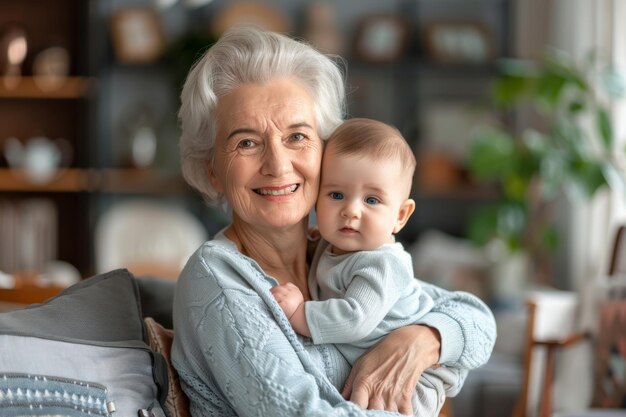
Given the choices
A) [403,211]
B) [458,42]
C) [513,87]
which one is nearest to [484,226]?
[513,87]

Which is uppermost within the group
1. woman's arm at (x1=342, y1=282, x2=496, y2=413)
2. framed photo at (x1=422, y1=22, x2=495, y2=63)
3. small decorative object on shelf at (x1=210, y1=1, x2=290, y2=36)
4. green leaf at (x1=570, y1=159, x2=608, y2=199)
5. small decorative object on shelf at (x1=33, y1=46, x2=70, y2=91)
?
small decorative object on shelf at (x1=210, y1=1, x2=290, y2=36)

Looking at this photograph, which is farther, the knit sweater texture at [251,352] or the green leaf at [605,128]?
the green leaf at [605,128]

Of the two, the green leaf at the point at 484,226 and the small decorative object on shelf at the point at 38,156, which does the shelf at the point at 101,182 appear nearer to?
the small decorative object on shelf at the point at 38,156

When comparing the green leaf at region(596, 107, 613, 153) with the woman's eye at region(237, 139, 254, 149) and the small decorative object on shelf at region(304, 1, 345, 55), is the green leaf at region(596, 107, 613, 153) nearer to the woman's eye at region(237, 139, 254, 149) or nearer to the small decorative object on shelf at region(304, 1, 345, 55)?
the small decorative object on shelf at region(304, 1, 345, 55)

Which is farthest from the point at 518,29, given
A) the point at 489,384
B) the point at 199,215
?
the point at 489,384

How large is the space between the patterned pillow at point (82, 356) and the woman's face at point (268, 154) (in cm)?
31

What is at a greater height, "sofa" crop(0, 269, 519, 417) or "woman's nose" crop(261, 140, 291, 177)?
"woman's nose" crop(261, 140, 291, 177)

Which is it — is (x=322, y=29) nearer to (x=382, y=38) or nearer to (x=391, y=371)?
(x=382, y=38)

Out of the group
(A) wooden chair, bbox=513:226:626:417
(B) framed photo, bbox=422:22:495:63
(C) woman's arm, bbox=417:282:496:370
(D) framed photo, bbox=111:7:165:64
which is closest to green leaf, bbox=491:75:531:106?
(A) wooden chair, bbox=513:226:626:417

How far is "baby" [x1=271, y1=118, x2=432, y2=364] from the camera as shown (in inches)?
73.2

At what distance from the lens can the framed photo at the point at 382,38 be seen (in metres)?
6.97

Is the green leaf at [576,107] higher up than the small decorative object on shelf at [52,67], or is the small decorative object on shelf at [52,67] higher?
the green leaf at [576,107]

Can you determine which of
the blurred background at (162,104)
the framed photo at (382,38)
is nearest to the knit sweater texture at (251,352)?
the blurred background at (162,104)

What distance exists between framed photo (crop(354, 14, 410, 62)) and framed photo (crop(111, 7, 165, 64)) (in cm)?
134
